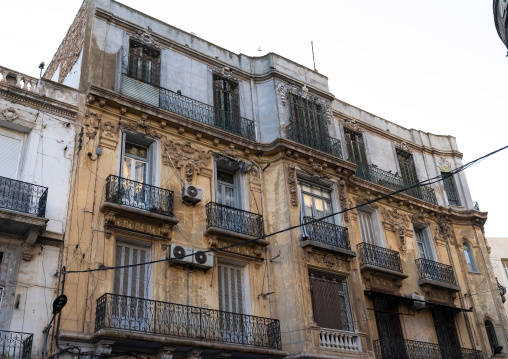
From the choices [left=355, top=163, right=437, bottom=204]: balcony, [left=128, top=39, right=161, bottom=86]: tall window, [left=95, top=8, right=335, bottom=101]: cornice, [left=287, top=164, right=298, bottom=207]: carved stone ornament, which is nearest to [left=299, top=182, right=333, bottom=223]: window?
[left=287, top=164, right=298, bottom=207]: carved stone ornament

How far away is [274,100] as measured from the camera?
19.3m

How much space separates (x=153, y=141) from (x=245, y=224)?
3.67 m

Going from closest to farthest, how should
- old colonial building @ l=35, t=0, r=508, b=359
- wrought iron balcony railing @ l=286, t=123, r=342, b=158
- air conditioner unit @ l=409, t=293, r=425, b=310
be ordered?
1. old colonial building @ l=35, t=0, r=508, b=359
2. wrought iron balcony railing @ l=286, t=123, r=342, b=158
3. air conditioner unit @ l=409, t=293, r=425, b=310

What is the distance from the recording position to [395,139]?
24125 mm

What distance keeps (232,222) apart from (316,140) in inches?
192

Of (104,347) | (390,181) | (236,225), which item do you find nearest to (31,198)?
(104,347)

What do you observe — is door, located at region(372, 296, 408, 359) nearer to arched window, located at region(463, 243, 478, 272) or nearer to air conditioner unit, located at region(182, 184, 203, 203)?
arched window, located at region(463, 243, 478, 272)

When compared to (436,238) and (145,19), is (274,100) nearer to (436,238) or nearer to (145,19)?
(145,19)

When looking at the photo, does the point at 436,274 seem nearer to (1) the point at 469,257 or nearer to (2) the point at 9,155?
(1) the point at 469,257

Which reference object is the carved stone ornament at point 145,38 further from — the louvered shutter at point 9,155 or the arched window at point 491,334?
the arched window at point 491,334

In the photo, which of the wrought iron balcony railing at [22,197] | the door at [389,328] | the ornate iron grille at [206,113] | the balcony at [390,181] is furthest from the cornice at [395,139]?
the wrought iron balcony railing at [22,197]

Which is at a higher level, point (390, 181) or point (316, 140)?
point (316, 140)

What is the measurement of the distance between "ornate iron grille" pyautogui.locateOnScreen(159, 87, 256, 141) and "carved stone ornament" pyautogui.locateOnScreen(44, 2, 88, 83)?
9.35ft

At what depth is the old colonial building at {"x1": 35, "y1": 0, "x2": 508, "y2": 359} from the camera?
1393cm
